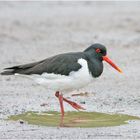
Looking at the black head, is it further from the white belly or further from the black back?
the white belly

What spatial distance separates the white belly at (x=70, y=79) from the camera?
9.65m

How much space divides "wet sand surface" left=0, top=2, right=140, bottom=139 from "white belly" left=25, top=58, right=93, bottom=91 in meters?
0.70

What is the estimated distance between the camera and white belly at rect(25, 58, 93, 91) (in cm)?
965

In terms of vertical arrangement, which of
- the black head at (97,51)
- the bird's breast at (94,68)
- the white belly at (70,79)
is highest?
the black head at (97,51)

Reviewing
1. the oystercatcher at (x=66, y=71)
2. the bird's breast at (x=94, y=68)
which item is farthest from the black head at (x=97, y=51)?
the bird's breast at (x=94, y=68)

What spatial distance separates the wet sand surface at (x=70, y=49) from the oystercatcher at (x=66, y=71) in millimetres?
715

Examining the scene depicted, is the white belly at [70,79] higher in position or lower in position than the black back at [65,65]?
lower

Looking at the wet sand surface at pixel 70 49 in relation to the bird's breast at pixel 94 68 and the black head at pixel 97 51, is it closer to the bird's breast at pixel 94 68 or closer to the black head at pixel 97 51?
the bird's breast at pixel 94 68

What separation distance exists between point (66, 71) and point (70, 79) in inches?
5.1

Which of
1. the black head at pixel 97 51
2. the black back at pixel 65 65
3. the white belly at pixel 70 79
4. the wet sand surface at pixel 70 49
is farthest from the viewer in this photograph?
the black head at pixel 97 51

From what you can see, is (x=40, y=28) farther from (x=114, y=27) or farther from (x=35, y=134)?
(x=35, y=134)

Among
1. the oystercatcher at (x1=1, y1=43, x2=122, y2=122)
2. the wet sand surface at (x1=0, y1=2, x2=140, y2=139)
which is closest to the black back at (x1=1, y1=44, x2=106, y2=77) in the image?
the oystercatcher at (x1=1, y1=43, x2=122, y2=122)

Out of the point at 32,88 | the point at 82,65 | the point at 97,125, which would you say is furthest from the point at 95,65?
the point at 32,88

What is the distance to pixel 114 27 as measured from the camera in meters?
21.5
